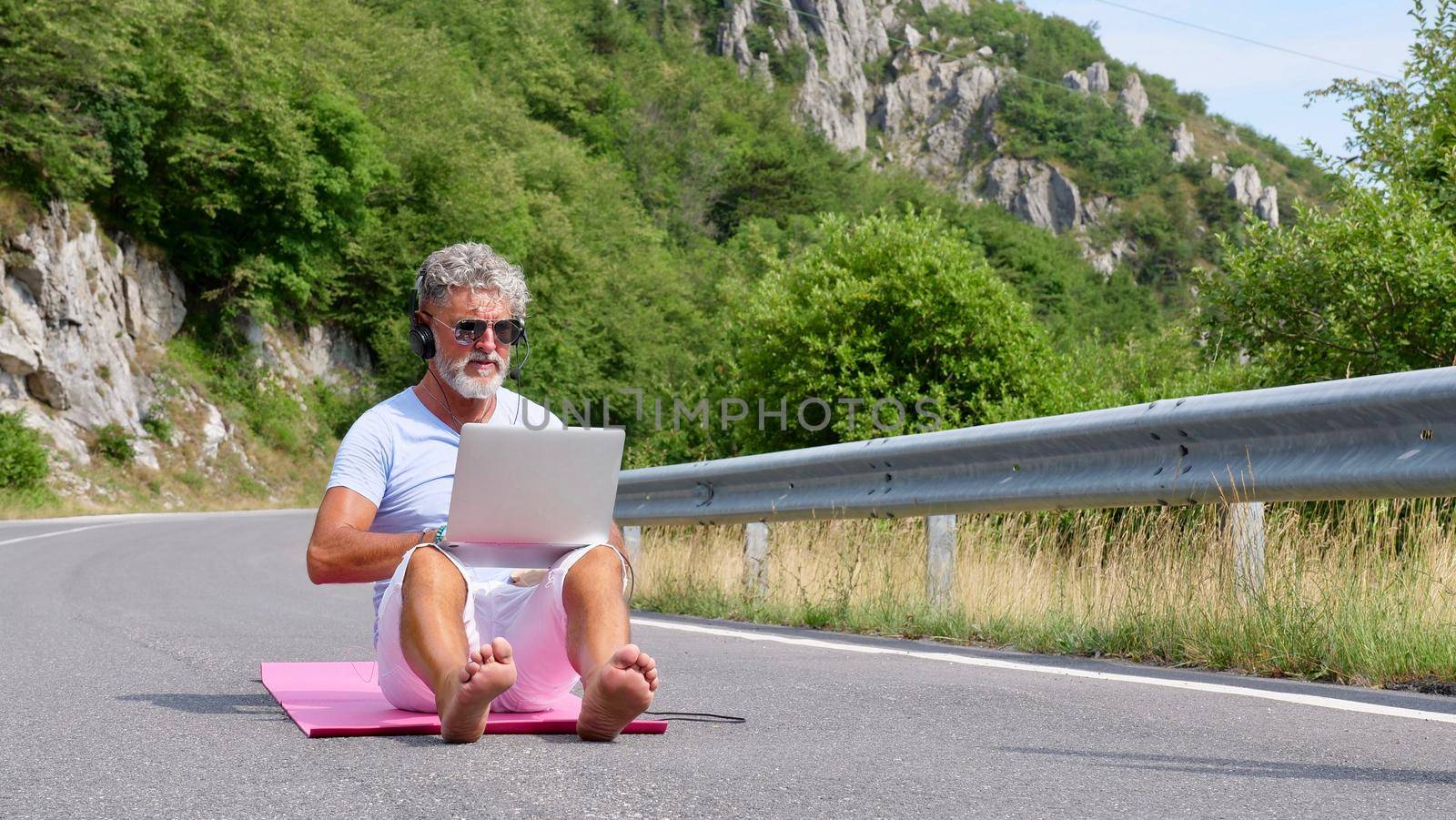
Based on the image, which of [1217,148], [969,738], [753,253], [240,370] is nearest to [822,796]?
[969,738]

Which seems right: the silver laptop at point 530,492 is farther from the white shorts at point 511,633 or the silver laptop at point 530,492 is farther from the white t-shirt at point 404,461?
the white t-shirt at point 404,461

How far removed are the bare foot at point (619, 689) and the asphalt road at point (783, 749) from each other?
0.29 ft

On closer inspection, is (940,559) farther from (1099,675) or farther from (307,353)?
(307,353)

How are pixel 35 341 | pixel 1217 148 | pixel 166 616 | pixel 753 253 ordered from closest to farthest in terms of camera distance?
pixel 166 616 → pixel 35 341 → pixel 753 253 → pixel 1217 148

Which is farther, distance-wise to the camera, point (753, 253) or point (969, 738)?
point (753, 253)

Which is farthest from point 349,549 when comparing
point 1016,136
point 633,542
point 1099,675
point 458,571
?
point 1016,136

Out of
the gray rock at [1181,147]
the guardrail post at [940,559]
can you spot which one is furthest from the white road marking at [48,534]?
the gray rock at [1181,147]

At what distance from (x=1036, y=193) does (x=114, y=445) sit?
157456mm

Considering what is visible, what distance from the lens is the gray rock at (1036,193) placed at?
178 metres

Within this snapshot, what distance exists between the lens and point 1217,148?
200 meters

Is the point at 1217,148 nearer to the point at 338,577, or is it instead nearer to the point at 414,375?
the point at 414,375

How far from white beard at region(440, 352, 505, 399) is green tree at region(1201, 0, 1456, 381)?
29.8 ft

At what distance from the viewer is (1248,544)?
629 cm

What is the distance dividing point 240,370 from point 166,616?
124 ft
